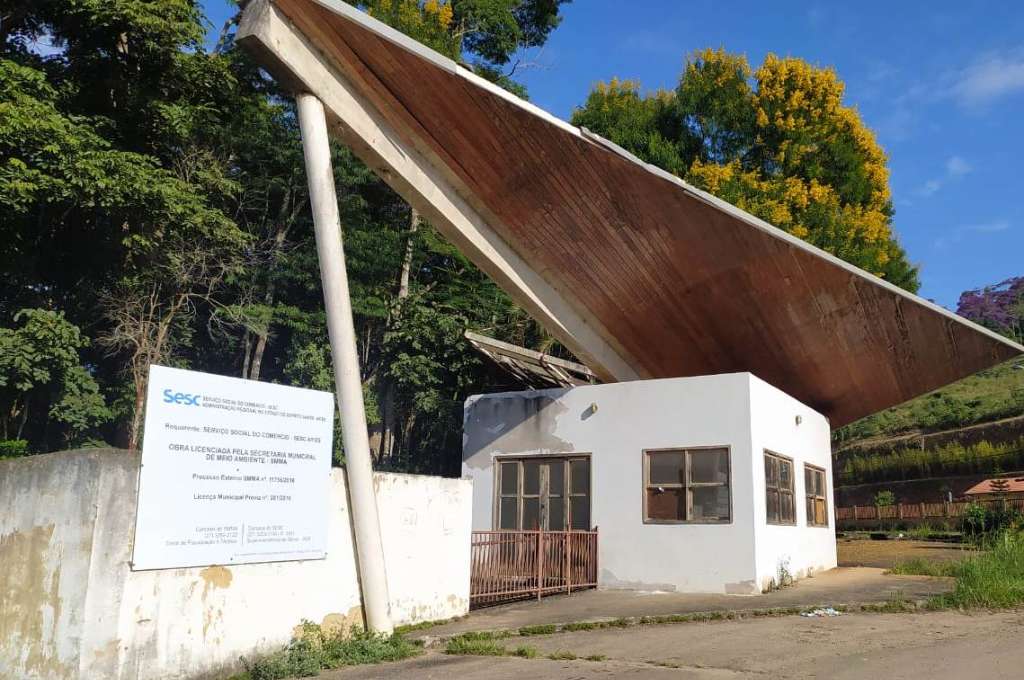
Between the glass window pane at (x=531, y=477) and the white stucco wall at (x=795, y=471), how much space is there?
3.92 metres

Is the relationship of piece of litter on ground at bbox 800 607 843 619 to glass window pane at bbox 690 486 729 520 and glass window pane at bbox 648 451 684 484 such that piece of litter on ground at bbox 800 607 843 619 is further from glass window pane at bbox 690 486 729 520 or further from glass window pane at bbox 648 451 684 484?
glass window pane at bbox 648 451 684 484

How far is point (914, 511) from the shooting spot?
90.0 feet

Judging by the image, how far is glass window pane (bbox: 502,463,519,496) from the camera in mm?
15367

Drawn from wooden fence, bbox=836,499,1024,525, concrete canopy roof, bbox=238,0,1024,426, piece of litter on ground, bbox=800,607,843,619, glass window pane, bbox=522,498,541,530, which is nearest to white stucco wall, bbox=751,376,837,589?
concrete canopy roof, bbox=238,0,1024,426

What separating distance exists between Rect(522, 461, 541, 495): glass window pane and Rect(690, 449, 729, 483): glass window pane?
9.48 ft

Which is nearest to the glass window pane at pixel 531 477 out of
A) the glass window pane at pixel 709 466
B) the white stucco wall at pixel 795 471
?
the glass window pane at pixel 709 466

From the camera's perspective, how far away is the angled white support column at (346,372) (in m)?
8.62

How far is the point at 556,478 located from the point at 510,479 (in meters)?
0.94

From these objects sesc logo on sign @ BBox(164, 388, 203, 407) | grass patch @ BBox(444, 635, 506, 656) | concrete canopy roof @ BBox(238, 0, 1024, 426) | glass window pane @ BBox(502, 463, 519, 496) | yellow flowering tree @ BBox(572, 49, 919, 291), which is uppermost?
yellow flowering tree @ BBox(572, 49, 919, 291)

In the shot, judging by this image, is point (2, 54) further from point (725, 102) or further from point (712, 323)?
point (725, 102)

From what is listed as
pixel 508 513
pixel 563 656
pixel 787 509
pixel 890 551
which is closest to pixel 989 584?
pixel 787 509

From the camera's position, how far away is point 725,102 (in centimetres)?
3088

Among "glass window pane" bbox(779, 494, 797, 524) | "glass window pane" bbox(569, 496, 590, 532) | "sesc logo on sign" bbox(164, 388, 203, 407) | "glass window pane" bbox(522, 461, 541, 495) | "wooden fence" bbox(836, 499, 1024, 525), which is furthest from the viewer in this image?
"wooden fence" bbox(836, 499, 1024, 525)

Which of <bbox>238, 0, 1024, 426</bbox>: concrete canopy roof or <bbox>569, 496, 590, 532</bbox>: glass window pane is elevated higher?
<bbox>238, 0, 1024, 426</bbox>: concrete canopy roof
